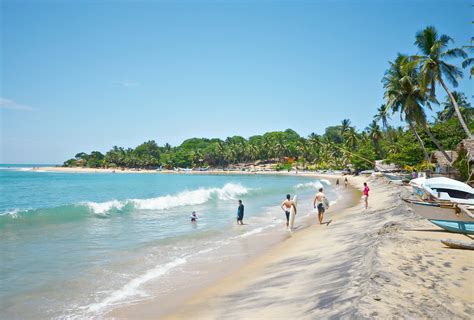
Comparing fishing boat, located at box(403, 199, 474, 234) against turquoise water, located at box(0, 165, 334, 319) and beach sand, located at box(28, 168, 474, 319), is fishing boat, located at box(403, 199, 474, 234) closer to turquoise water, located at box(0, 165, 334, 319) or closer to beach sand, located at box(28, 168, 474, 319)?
beach sand, located at box(28, 168, 474, 319)

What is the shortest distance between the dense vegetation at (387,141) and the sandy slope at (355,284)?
1520 cm

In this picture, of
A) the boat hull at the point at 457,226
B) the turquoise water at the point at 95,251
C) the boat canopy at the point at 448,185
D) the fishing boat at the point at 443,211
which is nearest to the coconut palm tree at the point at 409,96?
the boat canopy at the point at 448,185

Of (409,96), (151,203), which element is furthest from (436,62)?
(151,203)

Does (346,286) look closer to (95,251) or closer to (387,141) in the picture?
(95,251)

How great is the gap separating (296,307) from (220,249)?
660 cm

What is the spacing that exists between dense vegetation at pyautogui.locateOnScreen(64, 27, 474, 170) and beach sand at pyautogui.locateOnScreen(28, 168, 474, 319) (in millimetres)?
15291

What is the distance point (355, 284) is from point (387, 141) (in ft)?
208

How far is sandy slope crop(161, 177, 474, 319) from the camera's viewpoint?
4.57 meters

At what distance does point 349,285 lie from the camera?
535 centimetres

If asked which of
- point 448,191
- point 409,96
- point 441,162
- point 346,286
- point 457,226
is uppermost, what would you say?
point 409,96

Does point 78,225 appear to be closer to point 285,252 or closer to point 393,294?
point 285,252

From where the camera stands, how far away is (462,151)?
2327cm

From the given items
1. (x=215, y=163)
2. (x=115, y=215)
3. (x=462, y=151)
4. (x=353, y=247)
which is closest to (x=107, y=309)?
(x=353, y=247)

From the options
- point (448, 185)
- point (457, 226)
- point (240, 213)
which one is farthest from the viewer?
point (240, 213)
